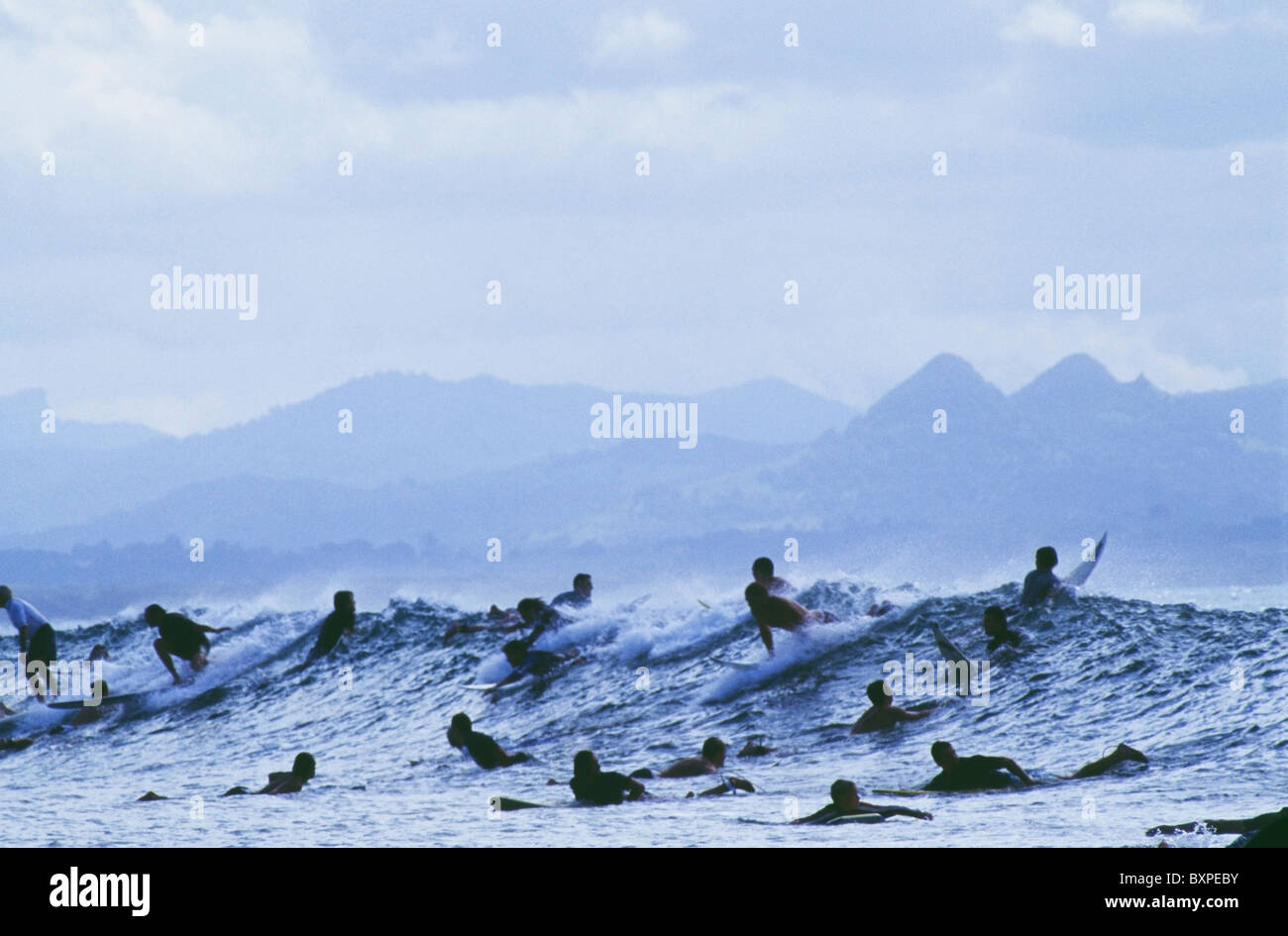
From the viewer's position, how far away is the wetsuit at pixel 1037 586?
57.2ft

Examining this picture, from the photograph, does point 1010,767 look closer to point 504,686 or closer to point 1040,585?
point 1040,585

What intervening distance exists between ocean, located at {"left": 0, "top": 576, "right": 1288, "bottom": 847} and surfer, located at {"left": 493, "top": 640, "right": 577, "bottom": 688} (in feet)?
0.67

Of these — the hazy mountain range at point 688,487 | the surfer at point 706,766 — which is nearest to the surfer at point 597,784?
the surfer at point 706,766

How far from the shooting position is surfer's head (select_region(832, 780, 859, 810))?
12.1m

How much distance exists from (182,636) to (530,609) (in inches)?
201

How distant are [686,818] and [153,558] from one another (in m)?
38.8

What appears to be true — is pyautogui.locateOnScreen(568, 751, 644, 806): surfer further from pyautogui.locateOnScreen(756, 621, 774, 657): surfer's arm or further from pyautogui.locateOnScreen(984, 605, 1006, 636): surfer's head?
pyautogui.locateOnScreen(984, 605, 1006, 636): surfer's head

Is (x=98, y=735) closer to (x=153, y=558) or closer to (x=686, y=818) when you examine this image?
(x=686, y=818)

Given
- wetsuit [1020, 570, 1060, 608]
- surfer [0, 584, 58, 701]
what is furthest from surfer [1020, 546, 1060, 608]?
surfer [0, 584, 58, 701]

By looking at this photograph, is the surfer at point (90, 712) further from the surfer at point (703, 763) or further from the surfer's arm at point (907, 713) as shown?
the surfer's arm at point (907, 713)

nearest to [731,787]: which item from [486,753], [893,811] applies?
[893,811]
